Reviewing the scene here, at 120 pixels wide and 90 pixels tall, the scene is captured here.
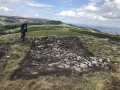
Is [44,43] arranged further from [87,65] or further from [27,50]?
[87,65]

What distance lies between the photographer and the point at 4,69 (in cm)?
2228

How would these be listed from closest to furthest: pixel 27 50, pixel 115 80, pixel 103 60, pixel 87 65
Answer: pixel 115 80
pixel 87 65
pixel 103 60
pixel 27 50

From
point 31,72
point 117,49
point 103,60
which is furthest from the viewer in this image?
point 117,49

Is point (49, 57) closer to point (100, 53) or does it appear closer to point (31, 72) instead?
point (31, 72)

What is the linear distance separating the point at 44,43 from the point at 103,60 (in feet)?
41.3

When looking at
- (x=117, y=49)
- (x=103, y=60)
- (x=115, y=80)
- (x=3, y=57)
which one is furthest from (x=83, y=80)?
(x=117, y=49)

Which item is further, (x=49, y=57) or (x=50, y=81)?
(x=49, y=57)

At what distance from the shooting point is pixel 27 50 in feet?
100

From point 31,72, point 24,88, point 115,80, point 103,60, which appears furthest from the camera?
point 103,60

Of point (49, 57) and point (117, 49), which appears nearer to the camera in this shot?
point (49, 57)

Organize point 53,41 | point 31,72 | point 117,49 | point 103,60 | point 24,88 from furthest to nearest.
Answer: point 53,41
point 117,49
point 103,60
point 31,72
point 24,88

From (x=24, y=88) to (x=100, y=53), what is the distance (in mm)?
16810

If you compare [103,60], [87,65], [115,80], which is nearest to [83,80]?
[115,80]

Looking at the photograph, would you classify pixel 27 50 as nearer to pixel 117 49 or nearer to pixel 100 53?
pixel 100 53
